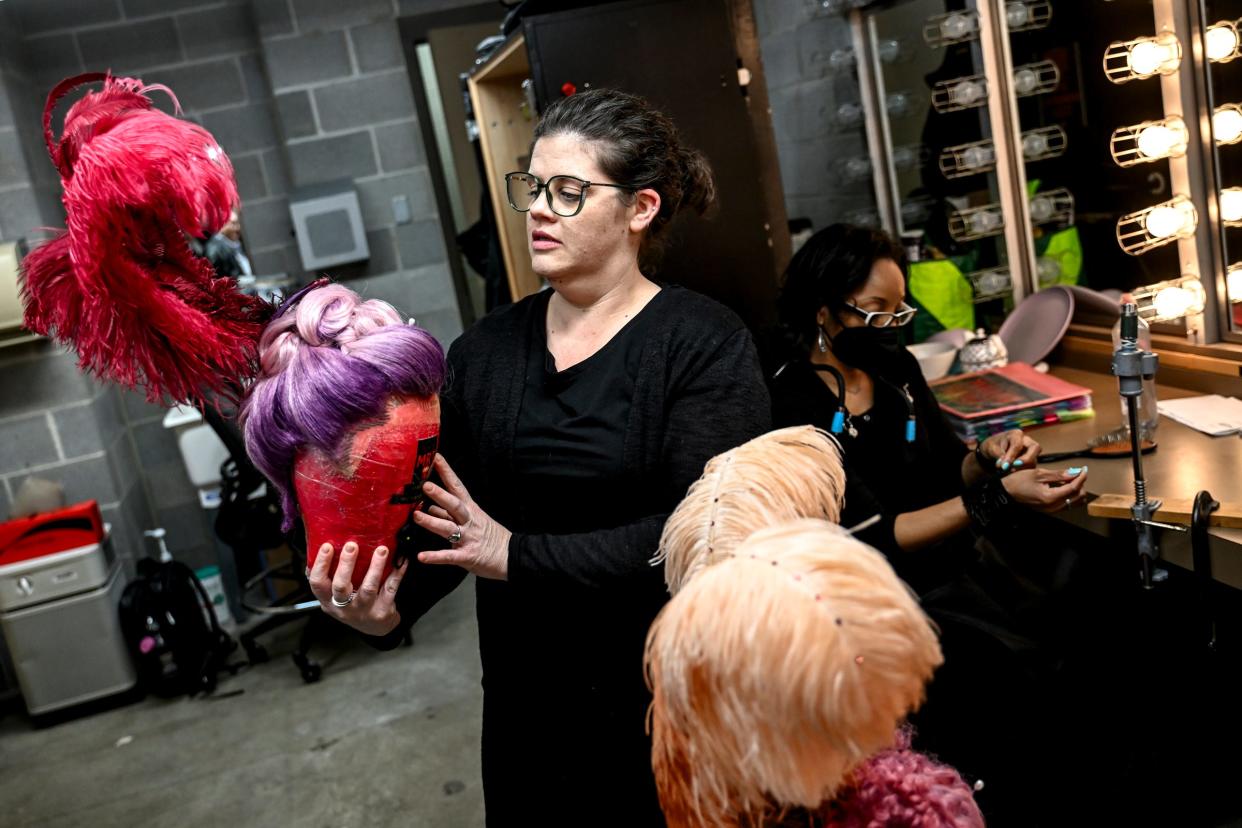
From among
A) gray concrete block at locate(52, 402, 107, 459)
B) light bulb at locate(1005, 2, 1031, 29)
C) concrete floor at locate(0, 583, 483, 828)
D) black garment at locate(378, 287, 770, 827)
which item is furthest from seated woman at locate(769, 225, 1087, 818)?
gray concrete block at locate(52, 402, 107, 459)

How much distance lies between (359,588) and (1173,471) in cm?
160

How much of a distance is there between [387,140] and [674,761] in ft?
13.9

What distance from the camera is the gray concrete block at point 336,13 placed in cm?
444

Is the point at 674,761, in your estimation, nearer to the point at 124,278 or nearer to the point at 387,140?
the point at 124,278

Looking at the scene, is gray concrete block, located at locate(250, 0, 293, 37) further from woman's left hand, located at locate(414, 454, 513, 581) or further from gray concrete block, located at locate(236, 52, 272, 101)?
woman's left hand, located at locate(414, 454, 513, 581)

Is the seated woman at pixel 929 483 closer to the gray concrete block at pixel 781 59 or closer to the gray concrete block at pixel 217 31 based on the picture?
the gray concrete block at pixel 781 59

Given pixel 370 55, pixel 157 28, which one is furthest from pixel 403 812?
pixel 157 28

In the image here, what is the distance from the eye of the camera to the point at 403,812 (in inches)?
113

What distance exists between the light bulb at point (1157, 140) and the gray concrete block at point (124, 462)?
12.0 feet

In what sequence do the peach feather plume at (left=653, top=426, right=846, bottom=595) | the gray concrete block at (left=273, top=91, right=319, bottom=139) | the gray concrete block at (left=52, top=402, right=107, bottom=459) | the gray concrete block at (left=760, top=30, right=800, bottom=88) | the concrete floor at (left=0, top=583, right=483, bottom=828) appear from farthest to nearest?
1. the gray concrete block at (left=273, top=91, right=319, bottom=139)
2. the gray concrete block at (left=760, top=30, right=800, bottom=88)
3. the gray concrete block at (left=52, top=402, right=107, bottom=459)
4. the concrete floor at (left=0, top=583, right=483, bottom=828)
5. the peach feather plume at (left=653, top=426, right=846, bottom=595)

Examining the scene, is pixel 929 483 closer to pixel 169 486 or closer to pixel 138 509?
pixel 138 509

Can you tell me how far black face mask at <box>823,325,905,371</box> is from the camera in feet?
7.16

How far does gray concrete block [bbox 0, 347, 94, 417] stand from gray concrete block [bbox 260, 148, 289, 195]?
1199 millimetres

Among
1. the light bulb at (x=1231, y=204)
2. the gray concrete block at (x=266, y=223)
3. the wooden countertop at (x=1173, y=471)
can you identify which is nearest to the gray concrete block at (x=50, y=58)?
the gray concrete block at (x=266, y=223)
